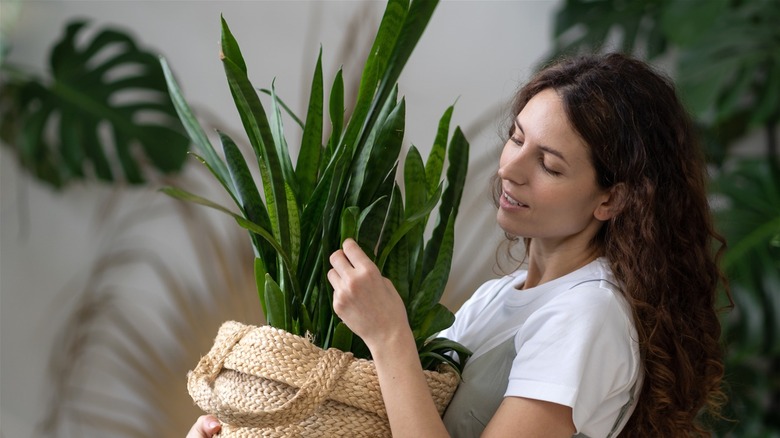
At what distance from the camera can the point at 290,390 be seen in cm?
101

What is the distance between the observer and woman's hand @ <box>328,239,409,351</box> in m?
1.03

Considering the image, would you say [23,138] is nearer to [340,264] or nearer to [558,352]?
[340,264]

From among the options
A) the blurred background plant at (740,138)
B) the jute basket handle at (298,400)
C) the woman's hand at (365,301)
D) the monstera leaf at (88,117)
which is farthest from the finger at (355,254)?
the monstera leaf at (88,117)

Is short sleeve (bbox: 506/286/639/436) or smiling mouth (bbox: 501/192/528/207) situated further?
smiling mouth (bbox: 501/192/528/207)

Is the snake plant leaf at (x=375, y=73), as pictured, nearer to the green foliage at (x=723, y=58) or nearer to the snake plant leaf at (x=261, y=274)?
the snake plant leaf at (x=261, y=274)

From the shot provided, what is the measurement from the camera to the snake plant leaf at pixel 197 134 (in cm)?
114

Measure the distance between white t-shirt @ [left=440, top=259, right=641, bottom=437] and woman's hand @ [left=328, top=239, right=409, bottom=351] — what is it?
17cm

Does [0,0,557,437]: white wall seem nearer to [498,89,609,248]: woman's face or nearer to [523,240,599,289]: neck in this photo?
[523,240,599,289]: neck

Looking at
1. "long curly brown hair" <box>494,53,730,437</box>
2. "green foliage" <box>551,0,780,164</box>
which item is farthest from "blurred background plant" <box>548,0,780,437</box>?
"long curly brown hair" <box>494,53,730,437</box>

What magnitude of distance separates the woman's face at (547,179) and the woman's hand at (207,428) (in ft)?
1.58

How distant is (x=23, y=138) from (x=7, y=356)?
27.4 inches

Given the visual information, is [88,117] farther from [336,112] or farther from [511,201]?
[511,201]

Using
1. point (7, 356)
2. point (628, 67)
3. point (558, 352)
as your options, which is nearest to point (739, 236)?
point (628, 67)

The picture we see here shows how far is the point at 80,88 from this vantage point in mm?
2746
